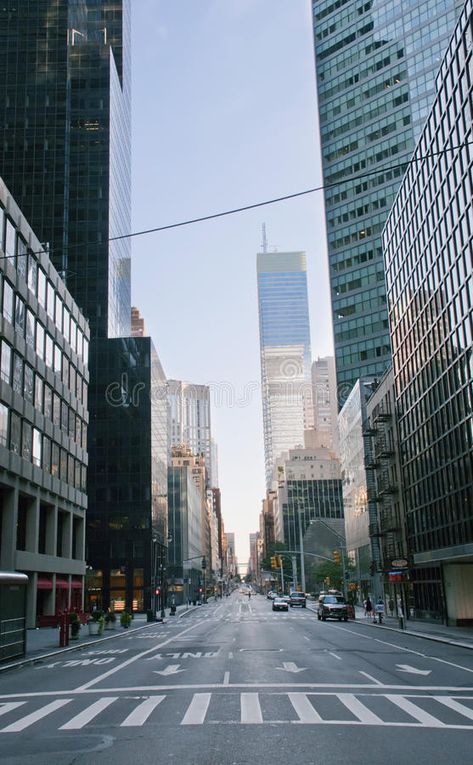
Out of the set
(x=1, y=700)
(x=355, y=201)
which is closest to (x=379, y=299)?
(x=355, y=201)

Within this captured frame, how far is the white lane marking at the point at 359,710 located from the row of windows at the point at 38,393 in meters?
35.2

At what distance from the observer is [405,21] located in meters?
117

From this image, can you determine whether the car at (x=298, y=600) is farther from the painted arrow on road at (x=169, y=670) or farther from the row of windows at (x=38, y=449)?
the painted arrow on road at (x=169, y=670)

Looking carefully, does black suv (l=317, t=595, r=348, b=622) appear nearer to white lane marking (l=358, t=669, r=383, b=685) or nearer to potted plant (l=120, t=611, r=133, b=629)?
potted plant (l=120, t=611, r=133, b=629)

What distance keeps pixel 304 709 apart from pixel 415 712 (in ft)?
6.82

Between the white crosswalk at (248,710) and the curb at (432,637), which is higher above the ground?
the white crosswalk at (248,710)

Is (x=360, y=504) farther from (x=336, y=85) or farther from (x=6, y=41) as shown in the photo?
(x=6, y=41)

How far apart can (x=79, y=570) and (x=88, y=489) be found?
30.4 m

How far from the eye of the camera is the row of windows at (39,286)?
4728cm

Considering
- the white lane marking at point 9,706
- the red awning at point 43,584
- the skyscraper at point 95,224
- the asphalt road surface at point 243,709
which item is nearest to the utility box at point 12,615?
the asphalt road surface at point 243,709

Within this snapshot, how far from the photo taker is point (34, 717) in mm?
14109

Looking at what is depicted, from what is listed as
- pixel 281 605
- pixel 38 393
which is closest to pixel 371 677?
pixel 38 393

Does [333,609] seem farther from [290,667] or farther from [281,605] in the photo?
[290,667]

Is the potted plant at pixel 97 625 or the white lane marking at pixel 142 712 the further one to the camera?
the potted plant at pixel 97 625
